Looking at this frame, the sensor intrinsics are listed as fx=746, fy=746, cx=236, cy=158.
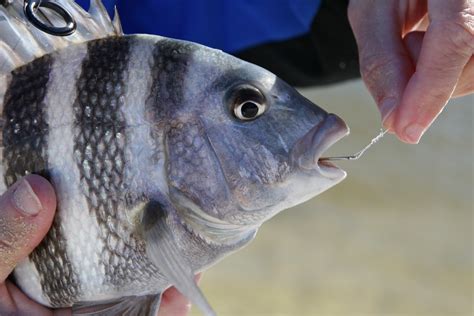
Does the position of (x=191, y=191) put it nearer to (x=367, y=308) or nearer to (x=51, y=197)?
(x=51, y=197)

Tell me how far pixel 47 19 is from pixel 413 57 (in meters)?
0.63

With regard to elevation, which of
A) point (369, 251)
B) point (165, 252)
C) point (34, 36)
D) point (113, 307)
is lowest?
point (369, 251)

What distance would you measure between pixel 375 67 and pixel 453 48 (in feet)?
0.57

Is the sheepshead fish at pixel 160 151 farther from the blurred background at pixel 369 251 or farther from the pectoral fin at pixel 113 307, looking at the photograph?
the blurred background at pixel 369 251

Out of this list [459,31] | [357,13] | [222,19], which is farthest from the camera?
[222,19]

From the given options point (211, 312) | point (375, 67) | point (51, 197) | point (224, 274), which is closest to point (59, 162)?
point (51, 197)

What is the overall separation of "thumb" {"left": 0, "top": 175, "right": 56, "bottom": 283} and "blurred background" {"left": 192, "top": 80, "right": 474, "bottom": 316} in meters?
1.74

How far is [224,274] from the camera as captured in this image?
10.6 ft

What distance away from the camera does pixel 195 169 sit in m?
1.09

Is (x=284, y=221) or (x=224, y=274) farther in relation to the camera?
(x=284, y=221)

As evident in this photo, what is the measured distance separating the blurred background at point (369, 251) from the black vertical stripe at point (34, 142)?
1.75 metres

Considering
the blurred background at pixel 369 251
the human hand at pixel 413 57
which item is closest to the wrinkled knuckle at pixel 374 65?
the human hand at pixel 413 57

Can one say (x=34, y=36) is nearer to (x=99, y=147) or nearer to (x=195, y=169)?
(x=99, y=147)

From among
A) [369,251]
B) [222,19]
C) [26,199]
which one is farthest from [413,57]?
[369,251]
